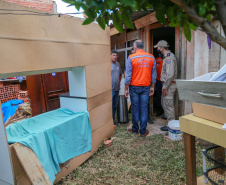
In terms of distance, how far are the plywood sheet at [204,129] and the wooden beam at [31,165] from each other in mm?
1643

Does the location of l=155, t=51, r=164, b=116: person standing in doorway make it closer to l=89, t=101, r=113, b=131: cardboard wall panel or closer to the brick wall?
l=89, t=101, r=113, b=131: cardboard wall panel

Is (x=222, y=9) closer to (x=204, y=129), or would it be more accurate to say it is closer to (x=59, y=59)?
(x=204, y=129)

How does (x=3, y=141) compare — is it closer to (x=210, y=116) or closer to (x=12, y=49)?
(x=12, y=49)

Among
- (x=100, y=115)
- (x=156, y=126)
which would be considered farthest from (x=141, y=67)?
(x=156, y=126)

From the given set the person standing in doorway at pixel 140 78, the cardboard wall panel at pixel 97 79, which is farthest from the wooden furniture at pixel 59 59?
the person standing in doorway at pixel 140 78

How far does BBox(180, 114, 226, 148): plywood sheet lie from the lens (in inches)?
47.4

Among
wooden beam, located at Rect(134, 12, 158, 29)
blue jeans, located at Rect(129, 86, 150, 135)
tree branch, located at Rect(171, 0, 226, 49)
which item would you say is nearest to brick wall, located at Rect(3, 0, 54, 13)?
wooden beam, located at Rect(134, 12, 158, 29)

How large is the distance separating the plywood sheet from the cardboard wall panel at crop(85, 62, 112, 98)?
1.86m

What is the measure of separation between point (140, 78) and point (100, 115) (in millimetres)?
1214

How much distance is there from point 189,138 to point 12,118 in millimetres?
5246

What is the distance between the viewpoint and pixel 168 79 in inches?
151

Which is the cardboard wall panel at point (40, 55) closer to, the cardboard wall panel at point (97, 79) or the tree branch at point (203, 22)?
the cardboard wall panel at point (97, 79)

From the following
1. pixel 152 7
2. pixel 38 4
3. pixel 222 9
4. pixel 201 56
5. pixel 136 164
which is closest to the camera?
pixel 222 9

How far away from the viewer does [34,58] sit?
2105 mm
